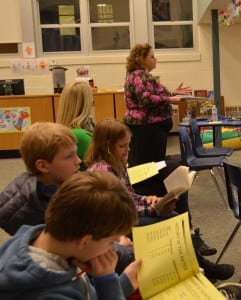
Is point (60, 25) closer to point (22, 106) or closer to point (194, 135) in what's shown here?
A: point (22, 106)

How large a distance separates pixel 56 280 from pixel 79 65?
21.4ft

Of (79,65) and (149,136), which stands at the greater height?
(79,65)

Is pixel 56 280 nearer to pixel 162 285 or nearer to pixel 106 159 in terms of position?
pixel 162 285

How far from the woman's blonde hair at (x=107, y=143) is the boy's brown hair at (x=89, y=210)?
3.61 feet

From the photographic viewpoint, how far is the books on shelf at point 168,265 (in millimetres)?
1349

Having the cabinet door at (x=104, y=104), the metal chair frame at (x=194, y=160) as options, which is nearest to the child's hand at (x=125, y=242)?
the metal chair frame at (x=194, y=160)

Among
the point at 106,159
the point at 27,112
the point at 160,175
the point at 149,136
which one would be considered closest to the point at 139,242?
the point at 106,159

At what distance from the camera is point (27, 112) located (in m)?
6.12

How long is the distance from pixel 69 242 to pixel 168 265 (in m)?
0.58

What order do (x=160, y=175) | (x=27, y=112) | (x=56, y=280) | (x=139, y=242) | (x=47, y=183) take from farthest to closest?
(x=27, y=112) < (x=160, y=175) < (x=47, y=183) < (x=139, y=242) < (x=56, y=280)

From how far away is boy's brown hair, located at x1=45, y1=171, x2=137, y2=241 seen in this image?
0.91m

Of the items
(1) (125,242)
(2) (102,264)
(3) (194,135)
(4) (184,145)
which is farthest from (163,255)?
(3) (194,135)

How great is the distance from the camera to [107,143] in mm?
2078

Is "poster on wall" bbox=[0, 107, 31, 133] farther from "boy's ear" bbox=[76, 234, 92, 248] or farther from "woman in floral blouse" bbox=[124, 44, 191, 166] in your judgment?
"boy's ear" bbox=[76, 234, 92, 248]
